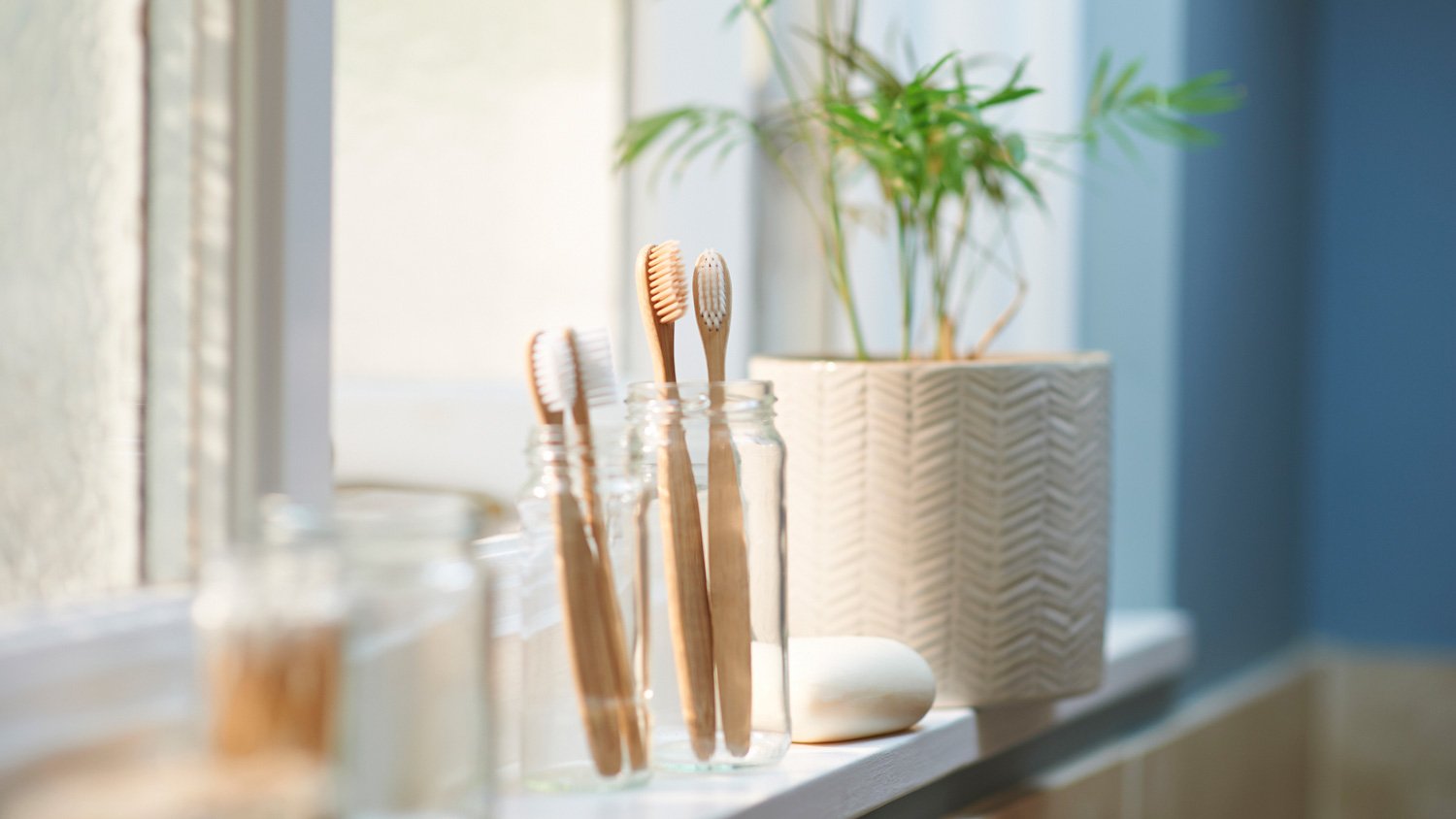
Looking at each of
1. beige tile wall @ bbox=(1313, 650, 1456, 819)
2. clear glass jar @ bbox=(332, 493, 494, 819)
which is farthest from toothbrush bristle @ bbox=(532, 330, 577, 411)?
beige tile wall @ bbox=(1313, 650, 1456, 819)

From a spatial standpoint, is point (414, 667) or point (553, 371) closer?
point (414, 667)

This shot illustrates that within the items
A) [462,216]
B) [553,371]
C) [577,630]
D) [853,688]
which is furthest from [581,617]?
[462,216]

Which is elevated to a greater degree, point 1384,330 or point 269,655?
point 1384,330

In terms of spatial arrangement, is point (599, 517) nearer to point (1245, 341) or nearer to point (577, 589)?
point (577, 589)

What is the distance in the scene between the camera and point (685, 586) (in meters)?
0.68

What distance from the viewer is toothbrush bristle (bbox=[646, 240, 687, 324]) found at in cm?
68

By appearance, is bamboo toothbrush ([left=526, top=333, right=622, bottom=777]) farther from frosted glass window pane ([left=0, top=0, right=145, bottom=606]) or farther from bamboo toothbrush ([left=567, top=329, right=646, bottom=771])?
frosted glass window pane ([left=0, top=0, right=145, bottom=606])

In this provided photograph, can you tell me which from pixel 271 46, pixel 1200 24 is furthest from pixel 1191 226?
pixel 271 46

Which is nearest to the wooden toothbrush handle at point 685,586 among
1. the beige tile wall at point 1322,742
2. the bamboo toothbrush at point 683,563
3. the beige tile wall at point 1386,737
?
the bamboo toothbrush at point 683,563

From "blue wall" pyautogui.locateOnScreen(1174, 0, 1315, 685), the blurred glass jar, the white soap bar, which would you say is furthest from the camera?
"blue wall" pyautogui.locateOnScreen(1174, 0, 1315, 685)

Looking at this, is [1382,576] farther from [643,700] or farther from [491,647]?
[491,647]

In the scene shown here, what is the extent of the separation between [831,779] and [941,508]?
8.0 inches

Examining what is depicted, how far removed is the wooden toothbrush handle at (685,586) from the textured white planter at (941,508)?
0.20 metres

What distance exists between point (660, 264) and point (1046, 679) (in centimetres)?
39
